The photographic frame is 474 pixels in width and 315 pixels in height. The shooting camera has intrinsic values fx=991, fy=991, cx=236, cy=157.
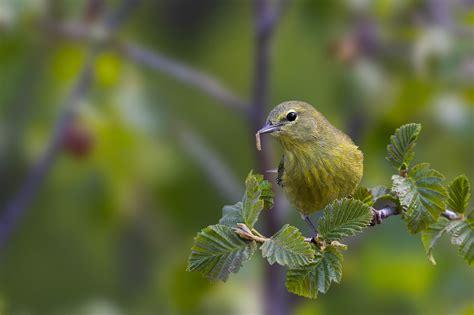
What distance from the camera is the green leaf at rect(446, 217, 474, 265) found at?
8.11ft

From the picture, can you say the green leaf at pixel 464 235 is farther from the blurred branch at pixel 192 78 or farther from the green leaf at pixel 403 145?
the blurred branch at pixel 192 78

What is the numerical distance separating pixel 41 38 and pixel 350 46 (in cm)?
186

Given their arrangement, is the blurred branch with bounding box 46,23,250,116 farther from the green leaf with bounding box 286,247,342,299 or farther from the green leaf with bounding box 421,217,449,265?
the green leaf with bounding box 286,247,342,299

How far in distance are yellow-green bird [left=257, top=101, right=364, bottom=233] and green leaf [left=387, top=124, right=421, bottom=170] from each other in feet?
2.48

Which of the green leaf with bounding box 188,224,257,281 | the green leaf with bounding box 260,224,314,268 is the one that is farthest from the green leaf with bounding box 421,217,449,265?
the green leaf with bounding box 188,224,257,281

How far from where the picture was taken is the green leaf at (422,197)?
8.05 feet

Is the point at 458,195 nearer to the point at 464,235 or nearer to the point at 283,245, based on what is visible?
the point at 464,235

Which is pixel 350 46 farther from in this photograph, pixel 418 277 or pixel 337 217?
pixel 337 217

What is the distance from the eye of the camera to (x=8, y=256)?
313 inches

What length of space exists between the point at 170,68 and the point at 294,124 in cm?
193

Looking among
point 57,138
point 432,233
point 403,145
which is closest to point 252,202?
point 403,145

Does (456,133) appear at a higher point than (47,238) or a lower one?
higher

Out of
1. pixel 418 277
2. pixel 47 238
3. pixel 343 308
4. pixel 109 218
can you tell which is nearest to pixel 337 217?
pixel 418 277

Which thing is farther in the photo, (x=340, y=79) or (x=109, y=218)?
(x=109, y=218)
